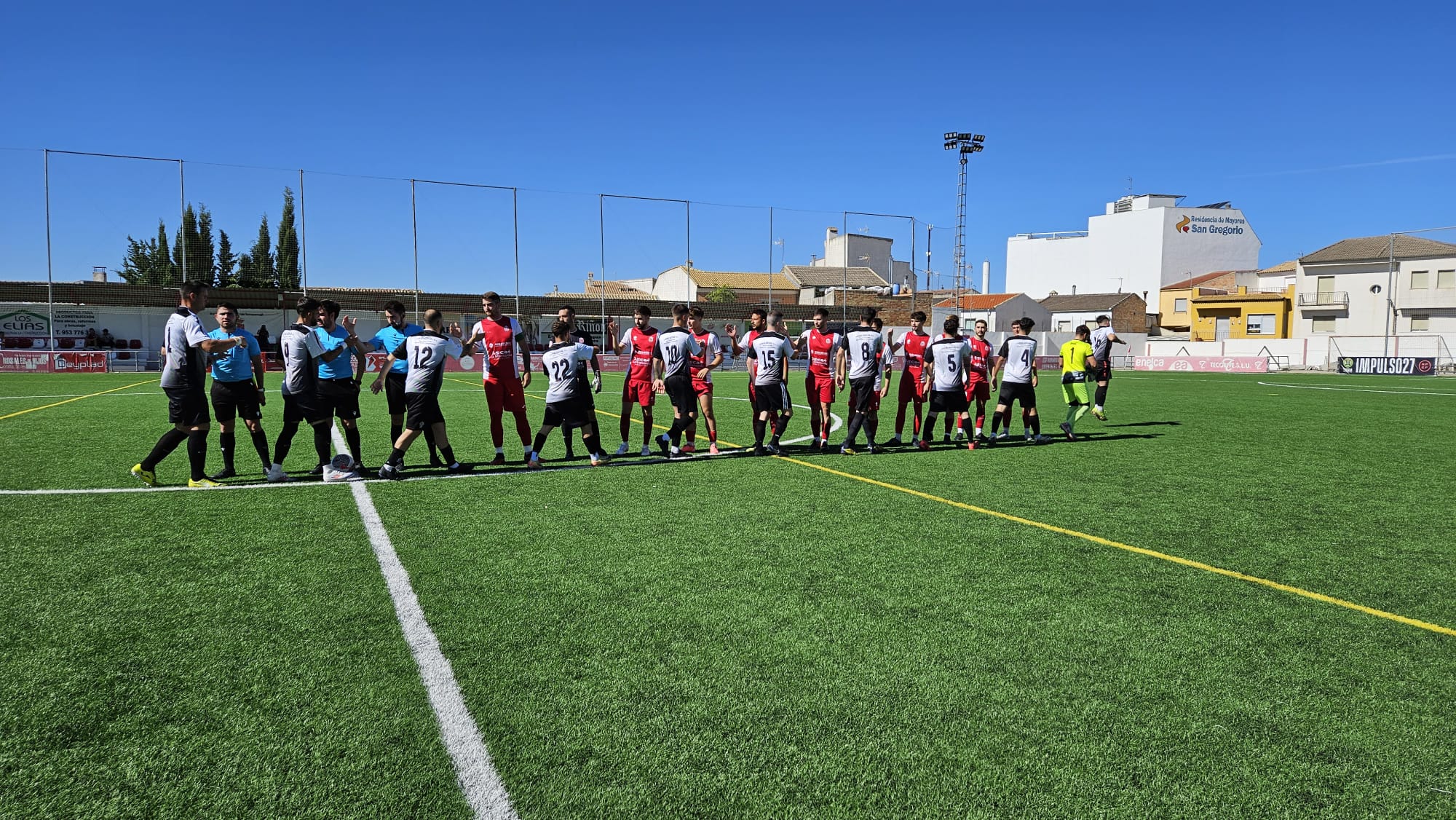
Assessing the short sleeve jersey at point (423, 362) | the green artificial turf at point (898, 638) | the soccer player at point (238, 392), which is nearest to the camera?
the green artificial turf at point (898, 638)

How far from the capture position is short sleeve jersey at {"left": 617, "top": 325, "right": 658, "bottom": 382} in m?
10.2

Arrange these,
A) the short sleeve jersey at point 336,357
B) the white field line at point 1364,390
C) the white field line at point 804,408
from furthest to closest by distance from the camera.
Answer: the white field line at point 1364,390 → the white field line at point 804,408 → the short sleeve jersey at point 336,357

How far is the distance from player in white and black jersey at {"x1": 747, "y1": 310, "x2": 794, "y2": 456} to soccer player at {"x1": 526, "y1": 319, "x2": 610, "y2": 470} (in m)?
2.21

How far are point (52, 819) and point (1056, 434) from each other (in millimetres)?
13185

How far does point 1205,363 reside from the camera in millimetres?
42375

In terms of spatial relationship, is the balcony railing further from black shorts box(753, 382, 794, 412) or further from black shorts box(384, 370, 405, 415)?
black shorts box(384, 370, 405, 415)

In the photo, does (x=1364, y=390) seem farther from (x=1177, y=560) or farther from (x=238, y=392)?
(x=238, y=392)

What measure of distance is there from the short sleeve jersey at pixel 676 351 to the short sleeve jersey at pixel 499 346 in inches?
58.6

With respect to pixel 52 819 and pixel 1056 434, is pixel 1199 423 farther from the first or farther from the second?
pixel 52 819

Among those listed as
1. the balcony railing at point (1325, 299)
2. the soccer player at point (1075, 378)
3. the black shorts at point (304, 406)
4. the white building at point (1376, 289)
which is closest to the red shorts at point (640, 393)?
the black shorts at point (304, 406)

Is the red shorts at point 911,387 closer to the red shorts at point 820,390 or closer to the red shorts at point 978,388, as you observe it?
the red shorts at point 978,388

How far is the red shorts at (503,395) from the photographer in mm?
9617

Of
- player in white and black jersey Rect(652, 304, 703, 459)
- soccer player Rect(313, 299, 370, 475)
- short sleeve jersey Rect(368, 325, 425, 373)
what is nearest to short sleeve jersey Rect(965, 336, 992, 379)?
player in white and black jersey Rect(652, 304, 703, 459)

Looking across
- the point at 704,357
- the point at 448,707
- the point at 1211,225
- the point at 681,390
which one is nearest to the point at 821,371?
the point at 704,357
